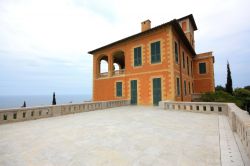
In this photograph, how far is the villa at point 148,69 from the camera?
476 inches

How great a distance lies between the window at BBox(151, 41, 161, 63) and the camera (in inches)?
501

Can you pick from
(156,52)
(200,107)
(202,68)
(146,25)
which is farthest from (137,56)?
(202,68)

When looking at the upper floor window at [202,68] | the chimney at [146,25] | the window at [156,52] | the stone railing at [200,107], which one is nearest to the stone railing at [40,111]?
the stone railing at [200,107]

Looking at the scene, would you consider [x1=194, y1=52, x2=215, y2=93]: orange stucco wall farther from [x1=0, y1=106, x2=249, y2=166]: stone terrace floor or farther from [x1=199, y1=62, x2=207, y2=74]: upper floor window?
[x1=0, y1=106, x2=249, y2=166]: stone terrace floor

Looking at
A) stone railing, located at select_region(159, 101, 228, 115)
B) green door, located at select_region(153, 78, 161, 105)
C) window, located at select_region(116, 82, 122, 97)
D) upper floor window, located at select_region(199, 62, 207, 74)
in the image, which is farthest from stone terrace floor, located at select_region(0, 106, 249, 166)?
upper floor window, located at select_region(199, 62, 207, 74)

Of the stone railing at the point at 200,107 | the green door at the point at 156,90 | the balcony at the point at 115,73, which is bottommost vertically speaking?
the stone railing at the point at 200,107

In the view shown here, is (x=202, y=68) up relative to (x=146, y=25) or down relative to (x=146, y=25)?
down

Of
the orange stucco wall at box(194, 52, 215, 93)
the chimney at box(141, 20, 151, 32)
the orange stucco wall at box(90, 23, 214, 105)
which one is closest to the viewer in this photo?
the orange stucco wall at box(90, 23, 214, 105)

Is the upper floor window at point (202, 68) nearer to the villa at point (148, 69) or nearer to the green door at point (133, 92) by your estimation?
the villa at point (148, 69)

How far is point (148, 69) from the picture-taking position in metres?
13.3

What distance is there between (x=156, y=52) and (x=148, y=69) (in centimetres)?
187

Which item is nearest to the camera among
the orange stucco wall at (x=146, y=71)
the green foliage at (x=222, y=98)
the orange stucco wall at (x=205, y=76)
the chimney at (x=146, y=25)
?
the green foliage at (x=222, y=98)

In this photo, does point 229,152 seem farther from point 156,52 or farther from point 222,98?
point 156,52

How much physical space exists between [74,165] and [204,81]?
22025 millimetres
